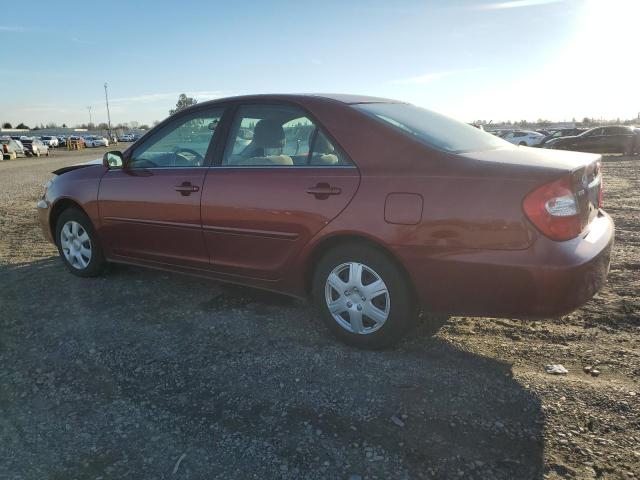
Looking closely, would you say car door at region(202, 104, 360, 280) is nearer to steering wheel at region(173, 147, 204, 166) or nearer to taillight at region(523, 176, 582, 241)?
steering wheel at region(173, 147, 204, 166)

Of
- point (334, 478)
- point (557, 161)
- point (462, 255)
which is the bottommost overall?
point (334, 478)

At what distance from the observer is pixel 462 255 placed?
283 cm

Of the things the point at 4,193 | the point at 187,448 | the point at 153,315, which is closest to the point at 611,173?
the point at 153,315

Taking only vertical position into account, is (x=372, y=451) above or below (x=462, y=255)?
below

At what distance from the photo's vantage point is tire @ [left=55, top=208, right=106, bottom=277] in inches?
189

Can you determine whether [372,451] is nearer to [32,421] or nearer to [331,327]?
[331,327]

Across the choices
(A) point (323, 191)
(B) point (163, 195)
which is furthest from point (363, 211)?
(B) point (163, 195)

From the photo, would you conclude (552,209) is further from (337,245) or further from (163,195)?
(163,195)

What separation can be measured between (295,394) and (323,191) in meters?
1.25

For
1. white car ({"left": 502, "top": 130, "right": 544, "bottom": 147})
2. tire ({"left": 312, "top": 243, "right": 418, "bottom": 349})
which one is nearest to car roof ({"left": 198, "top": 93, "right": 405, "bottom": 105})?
tire ({"left": 312, "top": 243, "right": 418, "bottom": 349})

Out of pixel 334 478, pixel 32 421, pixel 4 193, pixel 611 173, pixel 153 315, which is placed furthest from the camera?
pixel 611 173

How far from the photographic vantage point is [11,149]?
33.4m

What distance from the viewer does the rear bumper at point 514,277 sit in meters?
2.64

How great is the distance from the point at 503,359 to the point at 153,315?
2.63m
